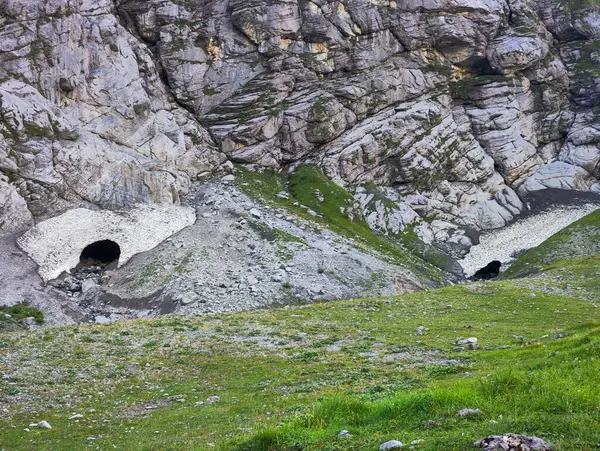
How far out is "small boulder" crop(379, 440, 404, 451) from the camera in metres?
9.87

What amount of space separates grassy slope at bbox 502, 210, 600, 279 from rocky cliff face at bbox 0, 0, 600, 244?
20281mm

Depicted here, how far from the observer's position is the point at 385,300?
168 ft

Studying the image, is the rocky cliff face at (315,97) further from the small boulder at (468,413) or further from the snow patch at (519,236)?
the small boulder at (468,413)

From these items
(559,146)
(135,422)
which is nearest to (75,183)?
(135,422)

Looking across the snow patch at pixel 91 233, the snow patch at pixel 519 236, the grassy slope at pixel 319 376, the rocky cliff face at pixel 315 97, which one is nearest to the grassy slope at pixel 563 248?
the snow patch at pixel 519 236

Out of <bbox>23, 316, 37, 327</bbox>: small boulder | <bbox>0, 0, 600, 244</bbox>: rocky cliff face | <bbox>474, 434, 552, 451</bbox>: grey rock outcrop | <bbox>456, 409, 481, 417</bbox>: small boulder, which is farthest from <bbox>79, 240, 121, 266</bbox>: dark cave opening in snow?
<bbox>474, 434, 552, 451</bbox>: grey rock outcrop

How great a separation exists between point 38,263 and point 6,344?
3621 cm

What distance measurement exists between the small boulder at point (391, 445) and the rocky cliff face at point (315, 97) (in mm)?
76865

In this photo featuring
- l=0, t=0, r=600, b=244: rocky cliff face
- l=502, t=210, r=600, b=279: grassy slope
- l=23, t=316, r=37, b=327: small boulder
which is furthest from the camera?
l=0, t=0, r=600, b=244: rocky cliff face

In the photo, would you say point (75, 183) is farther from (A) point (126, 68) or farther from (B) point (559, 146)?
(B) point (559, 146)

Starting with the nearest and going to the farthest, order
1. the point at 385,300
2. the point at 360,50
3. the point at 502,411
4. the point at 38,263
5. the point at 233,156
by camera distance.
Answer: the point at 502,411, the point at 385,300, the point at 38,263, the point at 233,156, the point at 360,50

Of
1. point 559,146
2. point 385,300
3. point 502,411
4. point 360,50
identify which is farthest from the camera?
point 559,146

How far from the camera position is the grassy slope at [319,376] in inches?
445

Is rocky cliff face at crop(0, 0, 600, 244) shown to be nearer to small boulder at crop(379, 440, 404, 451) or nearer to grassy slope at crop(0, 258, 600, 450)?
grassy slope at crop(0, 258, 600, 450)
